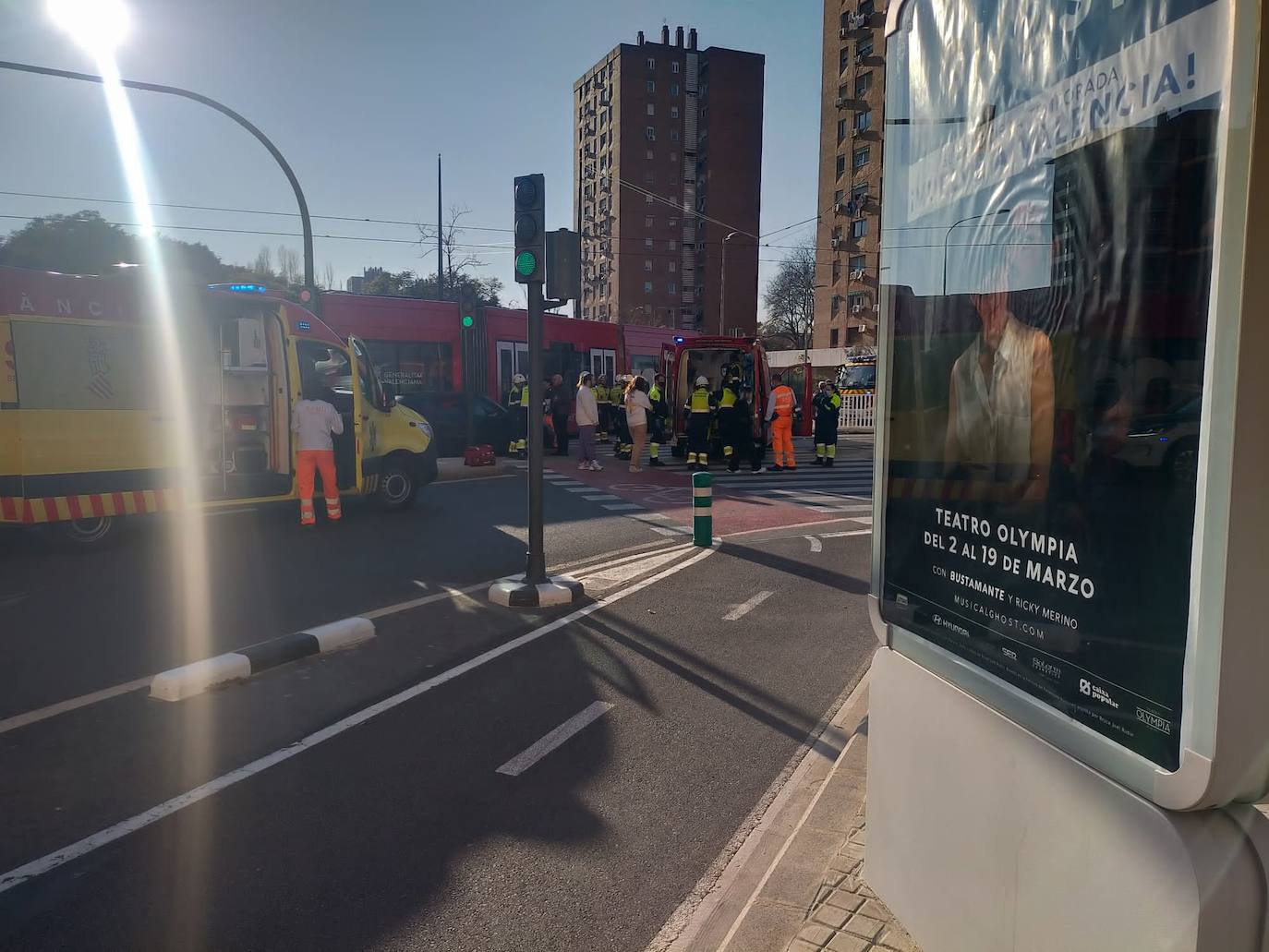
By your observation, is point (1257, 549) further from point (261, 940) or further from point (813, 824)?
point (261, 940)

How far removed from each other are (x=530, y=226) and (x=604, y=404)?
16.1 metres

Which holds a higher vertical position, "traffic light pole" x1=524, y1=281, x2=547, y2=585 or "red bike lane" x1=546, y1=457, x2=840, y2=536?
"traffic light pole" x1=524, y1=281, x2=547, y2=585

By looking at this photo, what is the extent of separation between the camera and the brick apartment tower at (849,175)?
2495 inches

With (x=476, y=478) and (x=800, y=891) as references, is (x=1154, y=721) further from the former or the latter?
(x=476, y=478)

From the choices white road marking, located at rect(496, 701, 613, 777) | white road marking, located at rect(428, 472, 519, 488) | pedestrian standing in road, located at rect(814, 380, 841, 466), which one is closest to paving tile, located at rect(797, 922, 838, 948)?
white road marking, located at rect(496, 701, 613, 777)

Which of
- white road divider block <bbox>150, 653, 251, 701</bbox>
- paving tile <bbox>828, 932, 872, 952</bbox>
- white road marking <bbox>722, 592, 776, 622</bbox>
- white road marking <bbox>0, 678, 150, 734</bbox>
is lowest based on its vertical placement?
white road marking <bbox>722, 592, 776, 622</bbox>

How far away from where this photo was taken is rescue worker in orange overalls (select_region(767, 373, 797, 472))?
59.0ft

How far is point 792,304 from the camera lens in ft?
287

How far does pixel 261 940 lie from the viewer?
122 inches

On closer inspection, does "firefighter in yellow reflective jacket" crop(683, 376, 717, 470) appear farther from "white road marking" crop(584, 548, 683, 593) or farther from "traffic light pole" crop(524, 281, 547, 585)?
"traffic light pole" crop(524, 281, 547, 585)

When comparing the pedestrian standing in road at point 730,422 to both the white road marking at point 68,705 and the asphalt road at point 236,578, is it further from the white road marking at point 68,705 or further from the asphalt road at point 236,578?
the white road marking at point 68,705

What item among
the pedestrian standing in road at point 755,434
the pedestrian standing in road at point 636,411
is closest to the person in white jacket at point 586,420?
the pedestrian standing in road at point 636,411

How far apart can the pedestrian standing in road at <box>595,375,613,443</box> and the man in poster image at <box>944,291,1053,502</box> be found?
20352mm

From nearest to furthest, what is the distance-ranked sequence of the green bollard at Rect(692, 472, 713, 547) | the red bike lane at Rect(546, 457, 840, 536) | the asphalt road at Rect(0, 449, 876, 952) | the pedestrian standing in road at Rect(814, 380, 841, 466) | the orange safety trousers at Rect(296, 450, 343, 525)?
the asphalt road at Rect(0, 449, 876, 952) < the green bollard at Rect(692, 472, 713, 547) < the orange safety trousers at Rect(296, 450, 343, 525) < the red bike lane at Rect(546, 457, 840, 536) < the pedestrian standing in road at Rect(814, 380, 841, 466)
